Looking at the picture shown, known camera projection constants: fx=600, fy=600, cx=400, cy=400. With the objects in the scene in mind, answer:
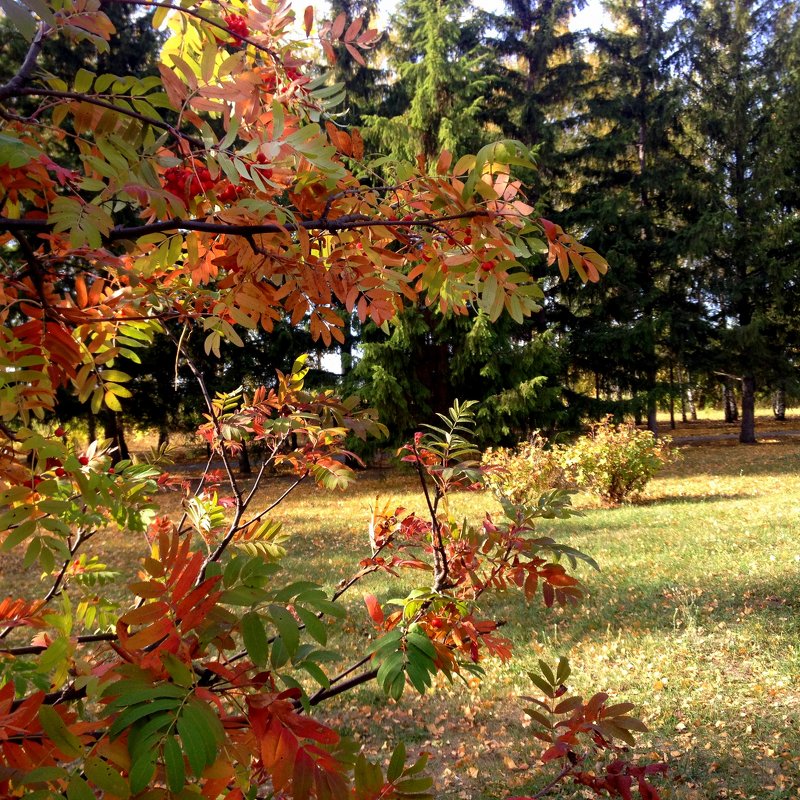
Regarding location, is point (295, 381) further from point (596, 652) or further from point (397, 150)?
point (397, 150)

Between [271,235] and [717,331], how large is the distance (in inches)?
766

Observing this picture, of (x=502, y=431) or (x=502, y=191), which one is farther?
(x=502, y=431)

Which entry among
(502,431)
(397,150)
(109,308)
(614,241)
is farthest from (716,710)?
(614,241)

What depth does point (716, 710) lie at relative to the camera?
3303mm

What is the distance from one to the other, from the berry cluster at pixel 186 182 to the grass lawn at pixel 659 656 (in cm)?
288

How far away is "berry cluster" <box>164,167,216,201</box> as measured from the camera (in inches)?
41.8

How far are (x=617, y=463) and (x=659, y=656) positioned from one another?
18.5 ft

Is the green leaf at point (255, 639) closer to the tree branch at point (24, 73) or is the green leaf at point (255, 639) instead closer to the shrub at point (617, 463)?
the tree branch at point (24, 73)

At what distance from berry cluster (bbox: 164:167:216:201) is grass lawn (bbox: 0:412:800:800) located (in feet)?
9.46

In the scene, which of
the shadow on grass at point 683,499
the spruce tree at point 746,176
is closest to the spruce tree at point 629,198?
the spruce tree at point 746,176

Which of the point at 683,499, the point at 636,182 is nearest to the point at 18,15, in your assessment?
the point at 683,499

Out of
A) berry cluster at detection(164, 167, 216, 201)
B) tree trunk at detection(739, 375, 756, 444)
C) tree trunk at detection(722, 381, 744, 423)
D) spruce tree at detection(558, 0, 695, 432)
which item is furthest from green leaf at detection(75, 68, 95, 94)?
tree trunk at detection(722, 381, 744, 423)

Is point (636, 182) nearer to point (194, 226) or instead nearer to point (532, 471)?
point (532, 471)

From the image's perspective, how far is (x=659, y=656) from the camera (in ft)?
13.0
